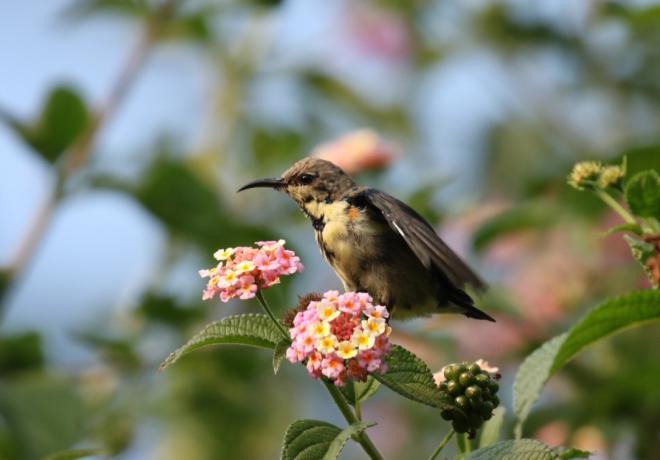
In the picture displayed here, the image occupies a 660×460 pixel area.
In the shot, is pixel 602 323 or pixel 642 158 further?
pixel 642 158

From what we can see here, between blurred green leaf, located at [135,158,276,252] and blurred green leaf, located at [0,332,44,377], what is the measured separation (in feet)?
1.59

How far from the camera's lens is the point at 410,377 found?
1.39m

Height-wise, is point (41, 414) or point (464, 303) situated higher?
point (41, 414)

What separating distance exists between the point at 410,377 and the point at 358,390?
0.10m

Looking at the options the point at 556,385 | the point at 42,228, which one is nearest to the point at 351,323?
the point at 42,228

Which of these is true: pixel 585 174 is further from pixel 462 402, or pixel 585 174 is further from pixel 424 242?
pixel 462 402

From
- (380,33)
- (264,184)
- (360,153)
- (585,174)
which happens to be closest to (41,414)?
(264,184)

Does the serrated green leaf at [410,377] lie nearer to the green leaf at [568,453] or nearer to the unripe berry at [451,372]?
the unripe berry at [451,372]

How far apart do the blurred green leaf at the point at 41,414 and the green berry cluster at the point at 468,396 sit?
119 cm

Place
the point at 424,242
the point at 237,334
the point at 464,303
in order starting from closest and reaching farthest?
the point at 237,334, the point at 424,242, the point at 464,303

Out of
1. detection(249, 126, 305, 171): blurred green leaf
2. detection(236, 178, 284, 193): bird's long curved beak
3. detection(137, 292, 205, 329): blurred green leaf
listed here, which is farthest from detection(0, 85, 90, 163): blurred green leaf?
detection(249, 126, 305, 171): blurred green leaf

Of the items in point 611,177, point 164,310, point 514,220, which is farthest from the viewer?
point 164,310

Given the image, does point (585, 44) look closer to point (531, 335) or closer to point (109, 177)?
point (531, 335)

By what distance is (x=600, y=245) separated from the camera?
3.25 metres
